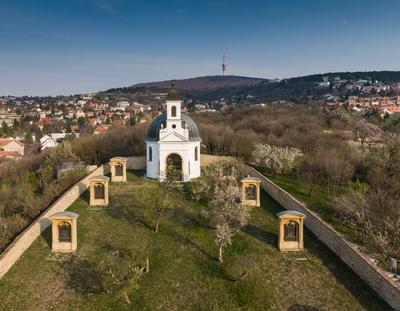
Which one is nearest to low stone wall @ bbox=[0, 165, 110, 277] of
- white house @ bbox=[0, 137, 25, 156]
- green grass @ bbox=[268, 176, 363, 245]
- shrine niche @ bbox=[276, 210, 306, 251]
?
shrine niche @ bbox=[276, 210, 306, 251]

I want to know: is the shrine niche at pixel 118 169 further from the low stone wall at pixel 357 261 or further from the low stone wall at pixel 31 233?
the low stone wall at pixel 357 261

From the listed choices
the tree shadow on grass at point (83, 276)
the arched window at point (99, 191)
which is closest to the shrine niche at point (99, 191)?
the arched window at point (99, 191)

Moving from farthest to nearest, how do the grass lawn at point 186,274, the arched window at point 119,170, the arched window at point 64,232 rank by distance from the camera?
the arched window at point 119,170, the arched window at point 64,232, the grass lawn at point 186,274

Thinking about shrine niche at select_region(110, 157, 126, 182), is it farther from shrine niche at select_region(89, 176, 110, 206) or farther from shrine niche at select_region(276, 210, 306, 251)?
shrine niche at select_region(276, 210, 306, 251)

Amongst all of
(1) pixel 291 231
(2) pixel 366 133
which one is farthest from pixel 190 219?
(2) pixel 366 133

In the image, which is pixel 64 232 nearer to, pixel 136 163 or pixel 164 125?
pixel 164 125

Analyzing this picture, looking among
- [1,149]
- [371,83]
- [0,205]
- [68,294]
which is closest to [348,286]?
[68,294]

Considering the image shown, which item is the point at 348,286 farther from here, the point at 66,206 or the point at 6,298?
the point at 66,206
